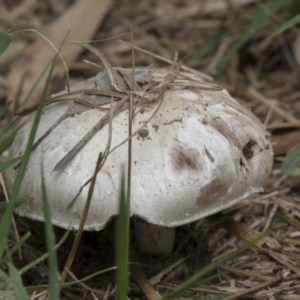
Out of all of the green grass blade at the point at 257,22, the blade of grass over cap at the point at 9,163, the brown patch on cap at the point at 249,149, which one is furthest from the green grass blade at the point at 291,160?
the blade of grass over cap at the point at 9,163

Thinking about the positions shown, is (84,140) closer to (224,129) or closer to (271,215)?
(224,129)

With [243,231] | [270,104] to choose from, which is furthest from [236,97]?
[243,231]

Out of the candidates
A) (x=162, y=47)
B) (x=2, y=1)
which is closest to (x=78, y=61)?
(x=162, y=47)

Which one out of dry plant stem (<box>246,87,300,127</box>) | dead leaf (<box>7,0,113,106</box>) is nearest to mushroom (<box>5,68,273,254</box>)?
dry plant stem (<box>246,87,300,127</box>)

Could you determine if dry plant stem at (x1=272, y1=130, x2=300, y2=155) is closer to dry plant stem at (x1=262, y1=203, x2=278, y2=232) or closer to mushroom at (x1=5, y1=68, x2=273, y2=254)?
dry plant stem at (x1=262, y1=203, x2=278, y2=232)

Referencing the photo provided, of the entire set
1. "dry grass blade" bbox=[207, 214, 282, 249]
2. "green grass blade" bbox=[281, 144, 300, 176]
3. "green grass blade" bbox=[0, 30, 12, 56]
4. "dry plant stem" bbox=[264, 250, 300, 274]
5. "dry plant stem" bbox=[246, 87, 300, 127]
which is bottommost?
"dry plant stem" bbox=[264, 250, 300, 274]

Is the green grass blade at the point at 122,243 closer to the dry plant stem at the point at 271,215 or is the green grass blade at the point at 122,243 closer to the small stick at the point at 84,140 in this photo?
the small stick at the point at 84,140

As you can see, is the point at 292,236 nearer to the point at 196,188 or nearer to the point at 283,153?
the point at 283,153
